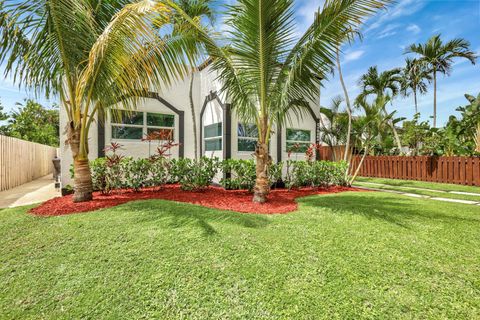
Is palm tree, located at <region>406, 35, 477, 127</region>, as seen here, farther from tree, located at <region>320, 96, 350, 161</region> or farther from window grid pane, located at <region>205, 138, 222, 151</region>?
window grid pane, located at <region>205, 138, 222, 151</region>

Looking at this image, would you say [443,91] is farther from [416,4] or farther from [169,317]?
[169,317]

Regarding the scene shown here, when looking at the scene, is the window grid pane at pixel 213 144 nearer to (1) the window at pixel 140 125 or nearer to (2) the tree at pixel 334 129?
(1) the window at pixel 140 125

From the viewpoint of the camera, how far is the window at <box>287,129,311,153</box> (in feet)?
36.1

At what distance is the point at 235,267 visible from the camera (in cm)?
282

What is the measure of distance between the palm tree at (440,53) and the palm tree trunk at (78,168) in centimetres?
2047

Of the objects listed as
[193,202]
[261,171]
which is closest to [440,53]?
[261,171]

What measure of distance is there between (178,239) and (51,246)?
6.19 feet

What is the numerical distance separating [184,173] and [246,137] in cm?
327

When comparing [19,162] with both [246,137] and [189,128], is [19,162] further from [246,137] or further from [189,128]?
[246,137]

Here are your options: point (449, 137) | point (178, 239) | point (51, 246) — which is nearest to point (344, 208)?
point (178, 239)

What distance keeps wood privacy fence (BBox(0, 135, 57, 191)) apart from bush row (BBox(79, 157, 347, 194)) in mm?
6192

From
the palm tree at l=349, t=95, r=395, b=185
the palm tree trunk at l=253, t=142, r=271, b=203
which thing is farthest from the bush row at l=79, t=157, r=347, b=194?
the palm tree at l=349, t=95, r=395, b=185

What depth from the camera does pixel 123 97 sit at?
5.61 m

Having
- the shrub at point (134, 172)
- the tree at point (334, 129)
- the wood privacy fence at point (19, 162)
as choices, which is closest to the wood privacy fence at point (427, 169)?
the tree at point (334, 129)
